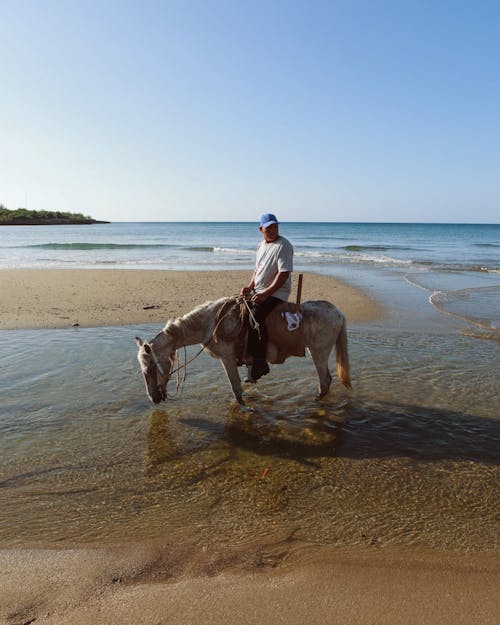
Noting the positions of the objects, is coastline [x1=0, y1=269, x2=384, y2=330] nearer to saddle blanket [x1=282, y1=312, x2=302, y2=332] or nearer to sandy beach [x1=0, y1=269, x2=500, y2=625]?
saddle blanket [x1=282, y1=312, x2=302, y2=332]

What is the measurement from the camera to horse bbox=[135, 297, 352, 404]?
20.3ft

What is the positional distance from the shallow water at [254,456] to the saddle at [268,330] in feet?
2.82

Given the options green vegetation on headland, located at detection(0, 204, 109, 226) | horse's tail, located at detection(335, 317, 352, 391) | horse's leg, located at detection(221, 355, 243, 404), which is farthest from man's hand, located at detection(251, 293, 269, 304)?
green vegetation on headland, located at detection(0, 204, 109, 226)

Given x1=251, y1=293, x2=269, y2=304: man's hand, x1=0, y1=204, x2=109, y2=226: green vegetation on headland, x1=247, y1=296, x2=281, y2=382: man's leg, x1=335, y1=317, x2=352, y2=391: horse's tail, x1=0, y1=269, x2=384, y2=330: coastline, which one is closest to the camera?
x1=251, y1=293, x2=269, y2=304: man's hand

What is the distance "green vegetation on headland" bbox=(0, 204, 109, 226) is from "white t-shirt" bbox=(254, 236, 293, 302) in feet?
314

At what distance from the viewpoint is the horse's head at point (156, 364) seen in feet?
19.4

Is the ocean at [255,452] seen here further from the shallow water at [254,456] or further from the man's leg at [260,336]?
the man's leg at [260,336]

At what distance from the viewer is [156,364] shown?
592 centimetres

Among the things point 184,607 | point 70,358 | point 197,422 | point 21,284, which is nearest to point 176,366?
point 197,422

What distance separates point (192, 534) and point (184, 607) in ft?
2.80

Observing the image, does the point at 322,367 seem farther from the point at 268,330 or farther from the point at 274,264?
the point at 274,264

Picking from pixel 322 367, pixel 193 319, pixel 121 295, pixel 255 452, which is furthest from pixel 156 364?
pixel 121 295

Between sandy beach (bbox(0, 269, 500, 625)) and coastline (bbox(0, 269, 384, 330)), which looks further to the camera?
coastline (bbox(0, 269, 384, 330))

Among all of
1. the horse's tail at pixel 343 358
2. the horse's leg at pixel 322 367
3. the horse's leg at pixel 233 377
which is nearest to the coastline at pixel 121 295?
the horse's tail at pixel 343 358
